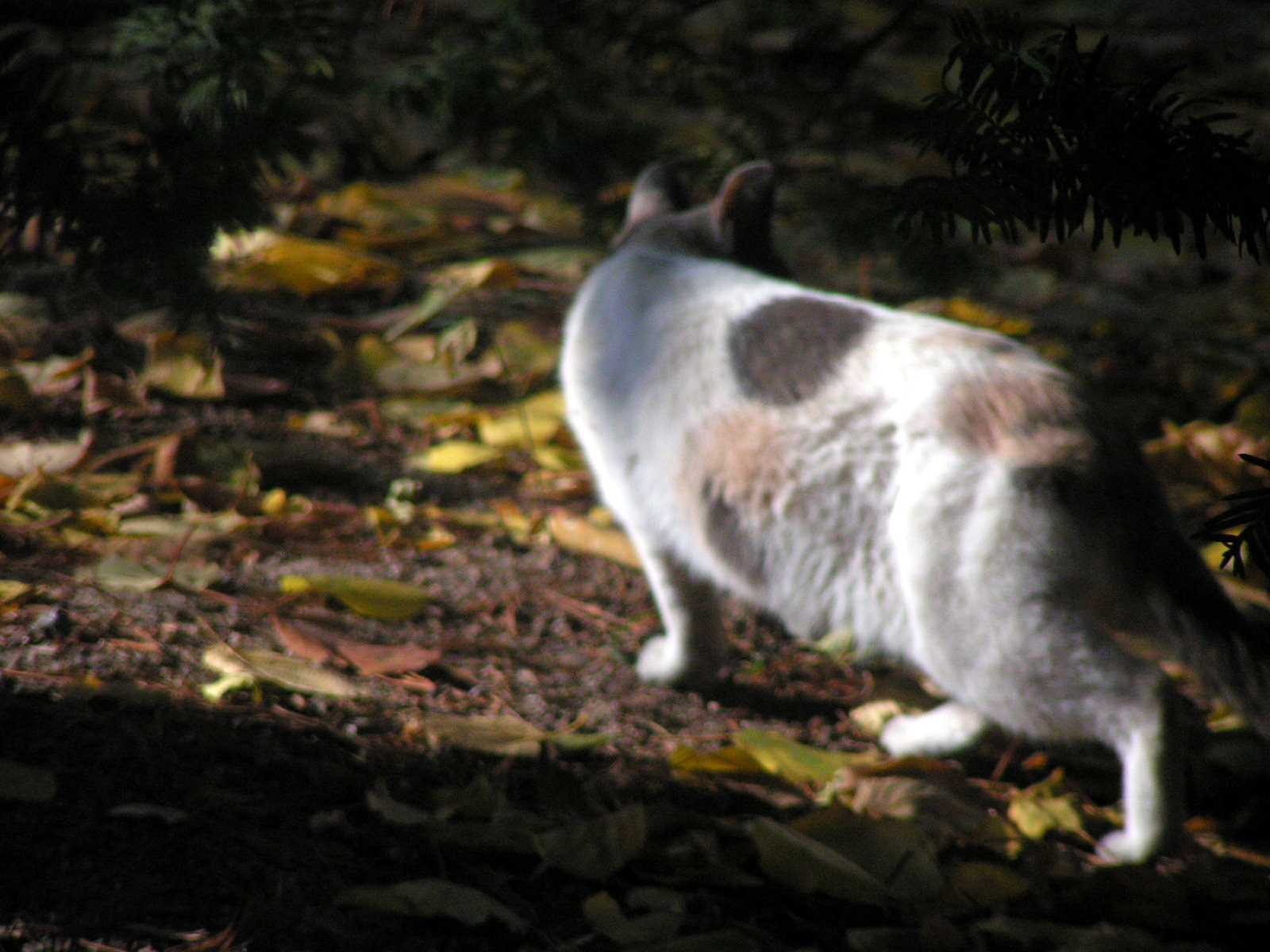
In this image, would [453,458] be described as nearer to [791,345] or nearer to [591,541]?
[591,541]

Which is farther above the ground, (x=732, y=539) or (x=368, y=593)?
(x=732, y=539)

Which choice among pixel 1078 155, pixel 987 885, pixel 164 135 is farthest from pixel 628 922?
pixel 164 135

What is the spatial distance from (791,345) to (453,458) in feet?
3.94

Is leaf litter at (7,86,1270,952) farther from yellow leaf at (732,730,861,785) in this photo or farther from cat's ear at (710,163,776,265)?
cat's ear at (710,163,776,265)

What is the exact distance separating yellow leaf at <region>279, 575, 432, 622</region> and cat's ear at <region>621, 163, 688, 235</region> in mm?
1314

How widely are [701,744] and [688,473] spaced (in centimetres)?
56

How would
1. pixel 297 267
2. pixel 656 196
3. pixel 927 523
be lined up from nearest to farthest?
pixel 927 523 → pixel 656 196 → pixel 297 267

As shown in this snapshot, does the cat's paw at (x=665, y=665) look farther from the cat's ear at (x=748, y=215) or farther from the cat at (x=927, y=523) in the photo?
the cat's ear at (x=748, y=215)

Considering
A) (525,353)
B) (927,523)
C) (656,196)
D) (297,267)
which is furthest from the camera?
(297,267)

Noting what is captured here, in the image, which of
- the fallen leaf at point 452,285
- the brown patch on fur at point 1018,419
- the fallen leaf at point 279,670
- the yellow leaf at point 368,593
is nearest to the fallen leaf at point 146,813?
the fallen leaf at point 279,670

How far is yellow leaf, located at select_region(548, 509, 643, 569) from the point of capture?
2.91 meters

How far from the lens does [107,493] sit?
248 centimetres

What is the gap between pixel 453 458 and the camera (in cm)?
309

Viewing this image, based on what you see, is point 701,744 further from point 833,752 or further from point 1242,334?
point 1242,334
